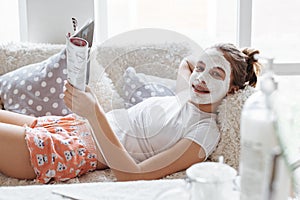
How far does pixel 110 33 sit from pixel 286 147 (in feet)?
6.61

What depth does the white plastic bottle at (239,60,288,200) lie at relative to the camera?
787 mm

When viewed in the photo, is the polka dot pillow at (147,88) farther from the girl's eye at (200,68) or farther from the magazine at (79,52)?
the magazine at (79,52)

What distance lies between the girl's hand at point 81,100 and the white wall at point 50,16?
927mm

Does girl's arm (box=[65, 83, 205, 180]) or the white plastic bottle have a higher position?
the white plastic bottle

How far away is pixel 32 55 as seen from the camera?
7.17 feet

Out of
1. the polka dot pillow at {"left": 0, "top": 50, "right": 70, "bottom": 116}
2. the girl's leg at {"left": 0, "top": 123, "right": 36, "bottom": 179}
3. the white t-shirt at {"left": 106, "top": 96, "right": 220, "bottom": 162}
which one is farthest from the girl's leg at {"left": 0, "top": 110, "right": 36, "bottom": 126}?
the white t-shirt at {"left": 106, "top": 96, "right": 220, "bottom": 162}

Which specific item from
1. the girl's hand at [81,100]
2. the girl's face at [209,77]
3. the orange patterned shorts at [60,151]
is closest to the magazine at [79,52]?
the girl's hand at [81,100]

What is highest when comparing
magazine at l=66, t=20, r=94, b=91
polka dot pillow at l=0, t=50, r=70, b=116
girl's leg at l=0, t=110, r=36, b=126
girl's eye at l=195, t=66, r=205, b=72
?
magazine at l=66, t=20, r=94, b=91

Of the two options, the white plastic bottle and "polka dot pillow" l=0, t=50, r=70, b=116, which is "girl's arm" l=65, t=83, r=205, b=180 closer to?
"polka dot pillow" l=0, t=50, r=70, b=116

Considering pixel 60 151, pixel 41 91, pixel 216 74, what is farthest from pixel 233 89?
pixel 41 91

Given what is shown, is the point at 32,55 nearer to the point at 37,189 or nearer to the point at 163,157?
the point at 163,157

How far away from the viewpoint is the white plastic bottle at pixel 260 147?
79 cm

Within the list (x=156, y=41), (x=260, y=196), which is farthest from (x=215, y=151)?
(x=260, y=196)

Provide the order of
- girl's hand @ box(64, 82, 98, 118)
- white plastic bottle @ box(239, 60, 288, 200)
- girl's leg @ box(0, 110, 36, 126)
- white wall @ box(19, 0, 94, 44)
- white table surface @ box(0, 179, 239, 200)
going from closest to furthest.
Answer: white plastic bottle @ box(239, 60, 288, 200) → white table surface @ box(0, 179, 239, 200) → girl's hand @ box(64, 82, 98, 118) → girl's leg @ box(0, 110, 36, 126) → white wall @ box(19, 0, 94, 44)
